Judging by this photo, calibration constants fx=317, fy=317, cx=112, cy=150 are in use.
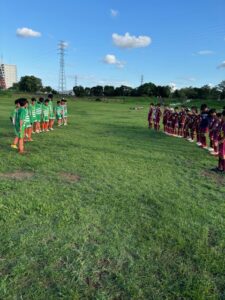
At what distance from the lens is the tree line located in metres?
86.7

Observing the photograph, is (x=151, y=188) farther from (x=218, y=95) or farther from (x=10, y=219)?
(x=218, y=95)

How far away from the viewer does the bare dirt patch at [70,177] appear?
7349mm

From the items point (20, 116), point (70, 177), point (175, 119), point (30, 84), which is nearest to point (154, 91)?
point (30, 84)

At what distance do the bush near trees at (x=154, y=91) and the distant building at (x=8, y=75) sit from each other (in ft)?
181

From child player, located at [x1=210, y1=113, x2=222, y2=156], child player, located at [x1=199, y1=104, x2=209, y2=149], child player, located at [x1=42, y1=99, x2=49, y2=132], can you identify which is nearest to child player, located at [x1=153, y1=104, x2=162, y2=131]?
child player, located at [x1=199, y1=104, x2=209, y2=149]

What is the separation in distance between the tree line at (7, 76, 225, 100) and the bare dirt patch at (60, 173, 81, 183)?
253 ft

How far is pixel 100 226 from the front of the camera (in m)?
4.96

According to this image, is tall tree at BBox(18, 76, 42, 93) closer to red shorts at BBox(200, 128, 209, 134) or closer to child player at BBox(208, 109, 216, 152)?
red shorts at BBox(200, 128, 209, 134)

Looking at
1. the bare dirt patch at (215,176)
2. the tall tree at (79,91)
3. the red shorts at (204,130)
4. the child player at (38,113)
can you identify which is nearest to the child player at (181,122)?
the red shorts at (204,130)

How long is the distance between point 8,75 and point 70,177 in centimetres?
14877

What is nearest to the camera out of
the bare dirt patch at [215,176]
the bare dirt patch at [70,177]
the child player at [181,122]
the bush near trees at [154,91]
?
the bare dirt patch at [70,177]

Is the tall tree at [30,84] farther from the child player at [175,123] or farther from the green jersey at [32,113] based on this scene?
the green jersey at [32,113]

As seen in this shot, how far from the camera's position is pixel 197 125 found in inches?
591

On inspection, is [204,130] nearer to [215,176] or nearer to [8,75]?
[215,176]
